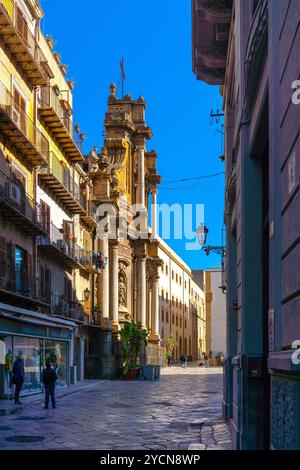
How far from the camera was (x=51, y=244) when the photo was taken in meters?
29.5

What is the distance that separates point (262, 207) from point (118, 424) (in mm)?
7948

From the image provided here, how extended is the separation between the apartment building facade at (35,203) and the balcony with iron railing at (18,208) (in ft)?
0.12

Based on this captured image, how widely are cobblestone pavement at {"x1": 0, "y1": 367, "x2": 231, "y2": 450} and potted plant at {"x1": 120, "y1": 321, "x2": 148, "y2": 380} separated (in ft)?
47.3

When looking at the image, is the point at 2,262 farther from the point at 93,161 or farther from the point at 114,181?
the point at 114,181

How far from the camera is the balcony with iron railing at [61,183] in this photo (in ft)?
98.5

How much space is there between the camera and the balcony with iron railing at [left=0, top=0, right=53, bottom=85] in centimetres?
2370

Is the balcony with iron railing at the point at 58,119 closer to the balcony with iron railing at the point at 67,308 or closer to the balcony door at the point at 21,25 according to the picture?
the balcony door at the point at 21,25

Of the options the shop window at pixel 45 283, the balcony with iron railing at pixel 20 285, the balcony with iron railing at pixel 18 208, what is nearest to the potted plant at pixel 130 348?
the shop window at pixel 45 283

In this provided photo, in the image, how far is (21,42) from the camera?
80.8ft

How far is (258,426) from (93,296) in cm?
3428

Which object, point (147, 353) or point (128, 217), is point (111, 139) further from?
point (147, 353)

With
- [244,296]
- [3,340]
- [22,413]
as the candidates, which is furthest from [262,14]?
[3,340]

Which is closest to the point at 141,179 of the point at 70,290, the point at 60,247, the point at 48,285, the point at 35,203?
the point at 70,290

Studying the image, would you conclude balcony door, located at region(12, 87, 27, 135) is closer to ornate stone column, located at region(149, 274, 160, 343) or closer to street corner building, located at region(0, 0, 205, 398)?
street corner building, located at region(0, 0, 205, 398)
